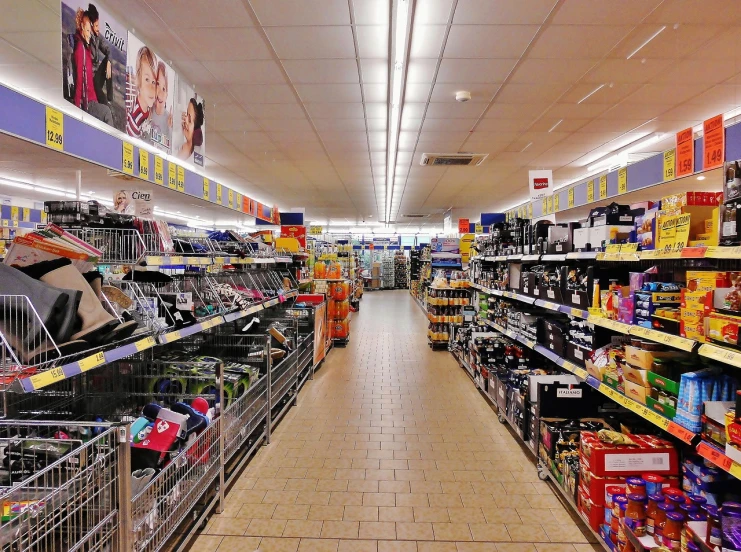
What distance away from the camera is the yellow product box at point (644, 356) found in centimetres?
262

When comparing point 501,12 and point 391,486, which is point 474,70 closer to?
point 501,12

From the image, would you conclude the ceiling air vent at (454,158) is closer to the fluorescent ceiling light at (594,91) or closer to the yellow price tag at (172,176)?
the fluorescent ceiling light at (594,91)

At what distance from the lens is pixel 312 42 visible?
4.56 m

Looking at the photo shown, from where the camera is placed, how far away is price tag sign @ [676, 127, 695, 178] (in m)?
3.20

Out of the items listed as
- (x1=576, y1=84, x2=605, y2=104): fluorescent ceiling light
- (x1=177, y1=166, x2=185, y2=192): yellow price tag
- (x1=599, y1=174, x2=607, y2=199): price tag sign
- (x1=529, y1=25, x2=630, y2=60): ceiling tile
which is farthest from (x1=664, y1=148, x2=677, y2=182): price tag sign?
(x1=177, y1=166, x2=185, y2=192): yellow price tag

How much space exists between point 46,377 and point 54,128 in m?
2.95

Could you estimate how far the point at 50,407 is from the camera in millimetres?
2699

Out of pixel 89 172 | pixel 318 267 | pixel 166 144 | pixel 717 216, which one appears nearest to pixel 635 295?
pixel 717 216

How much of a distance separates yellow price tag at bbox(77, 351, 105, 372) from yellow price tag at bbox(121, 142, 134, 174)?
11.5ft

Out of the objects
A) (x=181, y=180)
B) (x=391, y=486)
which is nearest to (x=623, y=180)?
(x=391, y=486)

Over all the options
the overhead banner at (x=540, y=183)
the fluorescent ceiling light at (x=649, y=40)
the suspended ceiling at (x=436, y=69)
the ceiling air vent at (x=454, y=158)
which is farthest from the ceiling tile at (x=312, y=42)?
the ceiling air vent at (x=454, y=158)

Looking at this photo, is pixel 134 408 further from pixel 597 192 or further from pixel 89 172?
pixel 89 172

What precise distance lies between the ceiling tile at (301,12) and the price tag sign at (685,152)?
8.95 feet

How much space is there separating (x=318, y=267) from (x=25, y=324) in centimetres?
813
